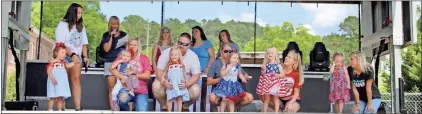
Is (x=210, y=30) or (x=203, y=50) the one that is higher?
(x=210, y=30)

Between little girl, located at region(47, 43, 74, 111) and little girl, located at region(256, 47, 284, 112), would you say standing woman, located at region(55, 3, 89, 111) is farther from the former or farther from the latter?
little girl, located at region(256, 47, 284, 112)

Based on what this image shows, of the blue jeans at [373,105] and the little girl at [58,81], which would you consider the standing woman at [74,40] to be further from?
the blue jeans at [373,105]

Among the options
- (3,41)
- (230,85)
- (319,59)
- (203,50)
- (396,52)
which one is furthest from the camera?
(319,59)

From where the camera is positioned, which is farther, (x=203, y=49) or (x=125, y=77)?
(x=203, y=49)

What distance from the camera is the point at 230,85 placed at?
5.38 m

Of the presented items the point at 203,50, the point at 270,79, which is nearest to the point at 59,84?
the point at 203,50

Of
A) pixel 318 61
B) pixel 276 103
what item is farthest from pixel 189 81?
pixel 318 61

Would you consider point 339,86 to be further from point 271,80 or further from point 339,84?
point 271,80

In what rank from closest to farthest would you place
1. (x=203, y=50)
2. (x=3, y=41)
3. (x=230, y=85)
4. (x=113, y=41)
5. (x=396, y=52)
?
(x=3, y=41)
(x=396, y=52)
(x=230, y=85)
(x=113, y=41)
(x=203, y=50)

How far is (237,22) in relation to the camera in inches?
400

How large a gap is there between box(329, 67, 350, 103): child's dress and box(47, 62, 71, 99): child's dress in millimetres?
2748

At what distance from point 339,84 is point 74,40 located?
9.17 feet

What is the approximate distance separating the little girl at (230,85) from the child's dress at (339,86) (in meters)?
1.00

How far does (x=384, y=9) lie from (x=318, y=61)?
1077 mm
